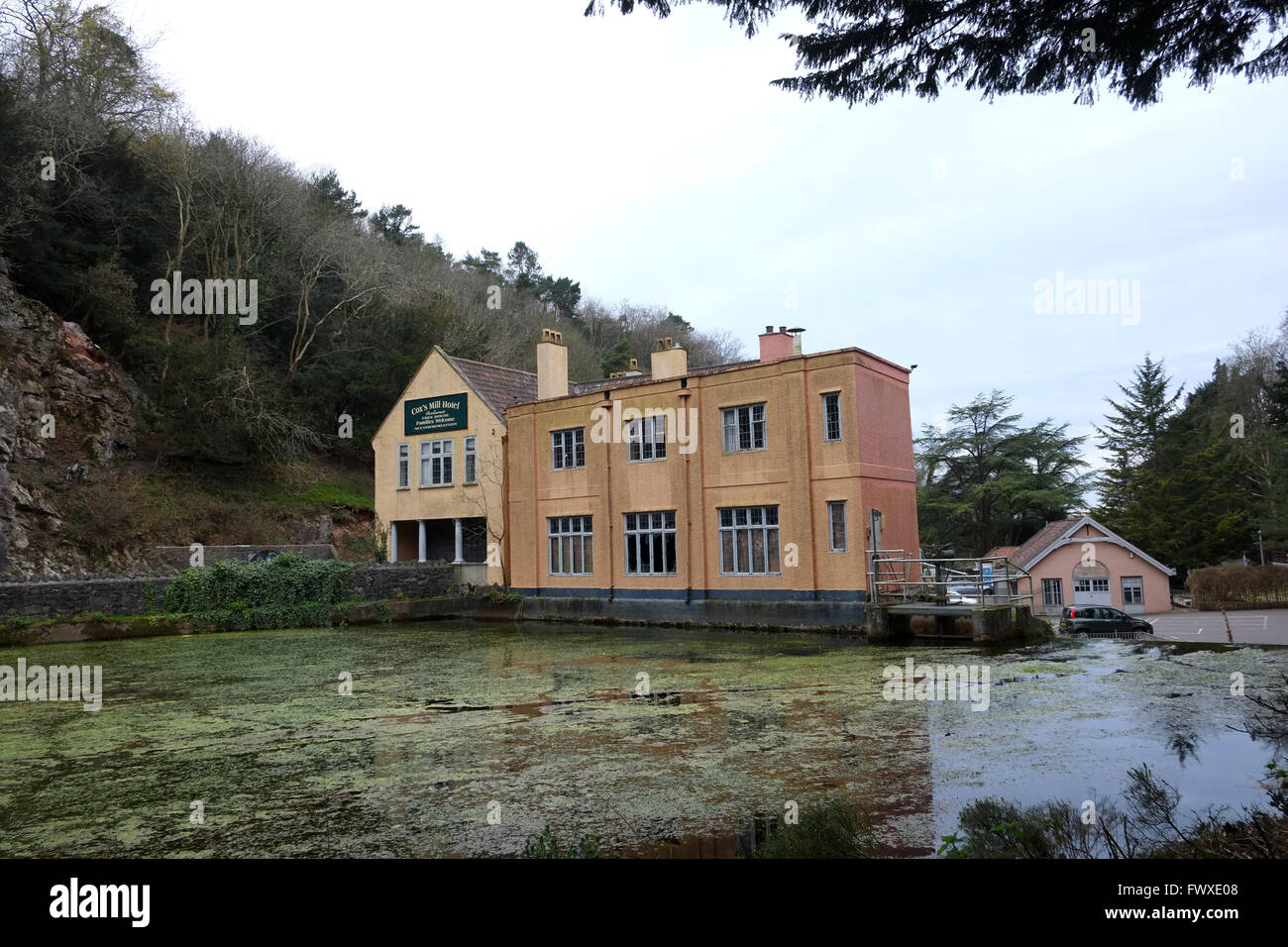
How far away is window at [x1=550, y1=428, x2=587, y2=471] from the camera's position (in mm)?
24516

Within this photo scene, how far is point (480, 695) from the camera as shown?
1116 centimetres

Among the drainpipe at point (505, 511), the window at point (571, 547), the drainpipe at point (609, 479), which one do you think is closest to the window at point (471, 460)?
the drainpipe at point (505, 511)

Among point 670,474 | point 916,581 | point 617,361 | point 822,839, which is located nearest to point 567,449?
point 670,474

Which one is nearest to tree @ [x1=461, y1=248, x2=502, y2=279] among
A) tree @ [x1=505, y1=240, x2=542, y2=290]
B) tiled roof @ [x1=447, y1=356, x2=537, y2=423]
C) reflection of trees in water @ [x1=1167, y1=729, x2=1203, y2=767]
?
tree @ [x1=505, y1=240, x2=542, y2=290]

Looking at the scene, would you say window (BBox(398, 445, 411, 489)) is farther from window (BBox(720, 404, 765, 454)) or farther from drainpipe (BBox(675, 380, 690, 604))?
window (BBox(720, 404, 765, 454))

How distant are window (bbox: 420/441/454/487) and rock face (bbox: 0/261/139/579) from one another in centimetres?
972

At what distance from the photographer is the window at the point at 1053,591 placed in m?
34.2

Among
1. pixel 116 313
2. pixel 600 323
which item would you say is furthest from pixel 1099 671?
pixel 600 323

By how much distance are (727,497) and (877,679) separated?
33.1ft

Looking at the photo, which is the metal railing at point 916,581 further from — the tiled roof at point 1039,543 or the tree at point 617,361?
the tree at point 617,361

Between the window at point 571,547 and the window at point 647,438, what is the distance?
8.63 feet

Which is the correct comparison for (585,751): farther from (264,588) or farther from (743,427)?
(264,588)

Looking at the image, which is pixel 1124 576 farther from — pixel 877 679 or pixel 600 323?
pixel 600 323
